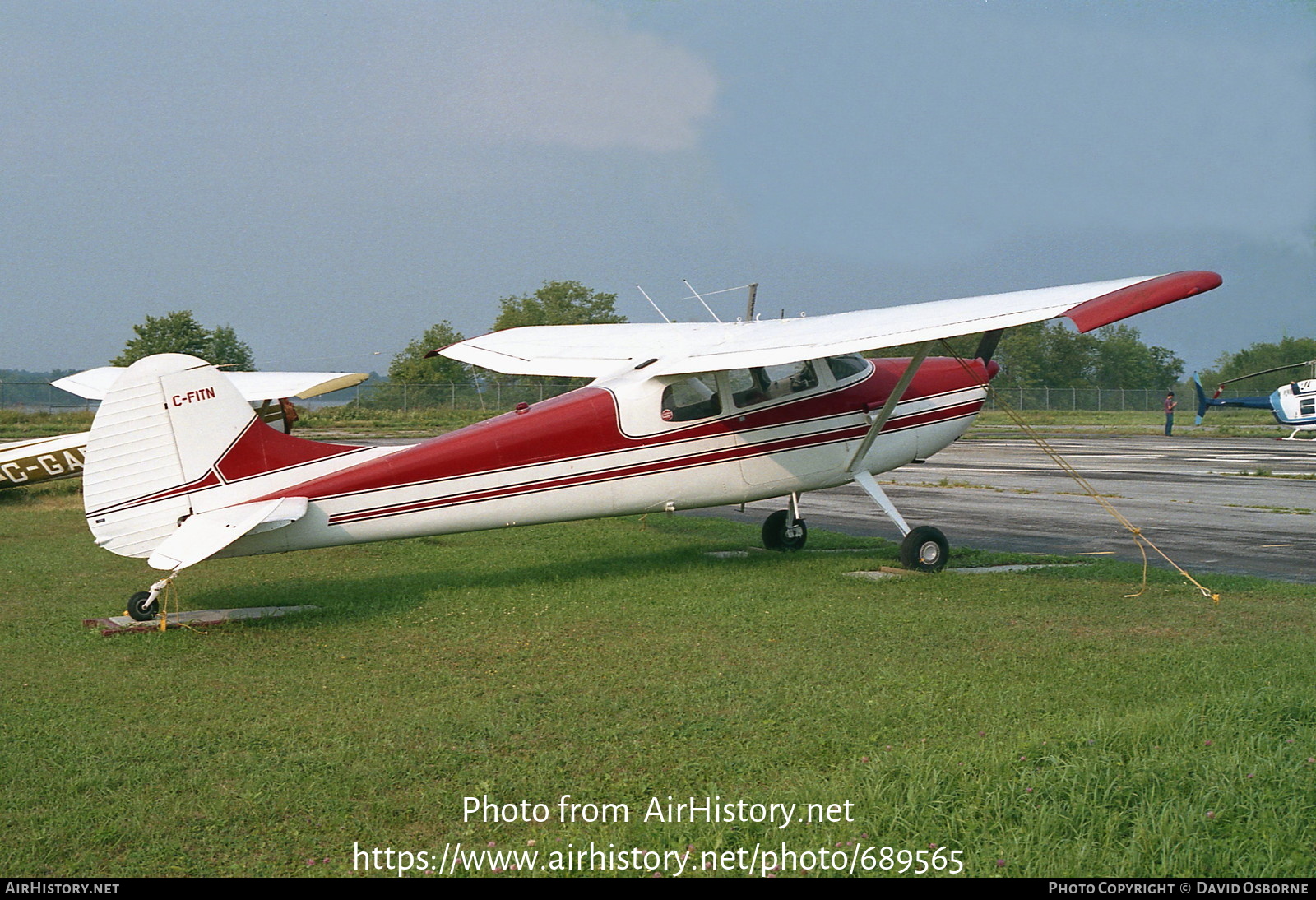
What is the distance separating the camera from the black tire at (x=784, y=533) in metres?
12.1

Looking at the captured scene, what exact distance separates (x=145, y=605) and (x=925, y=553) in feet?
23.7

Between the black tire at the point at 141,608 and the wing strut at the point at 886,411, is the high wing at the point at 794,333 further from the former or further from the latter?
the black tire at the point at 141,608

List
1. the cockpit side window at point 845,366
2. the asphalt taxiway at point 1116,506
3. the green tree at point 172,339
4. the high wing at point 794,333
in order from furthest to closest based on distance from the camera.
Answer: the green tree at point 172,339 < the asphalt taxiway at point 1116,506 < the cockpit side window at point 845,366 < the high wing at point 794,333

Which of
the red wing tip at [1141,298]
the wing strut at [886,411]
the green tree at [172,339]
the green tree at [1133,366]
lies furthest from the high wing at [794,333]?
the green tree at [1133,366]

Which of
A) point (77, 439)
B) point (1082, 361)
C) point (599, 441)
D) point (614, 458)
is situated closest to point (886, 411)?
point (614, 458)

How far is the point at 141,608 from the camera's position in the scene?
793 cm

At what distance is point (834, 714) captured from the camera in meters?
5.54

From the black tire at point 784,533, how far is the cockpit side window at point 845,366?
1.88 meters

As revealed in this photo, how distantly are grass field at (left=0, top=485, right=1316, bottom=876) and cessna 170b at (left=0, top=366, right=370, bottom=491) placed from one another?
18.1 feet

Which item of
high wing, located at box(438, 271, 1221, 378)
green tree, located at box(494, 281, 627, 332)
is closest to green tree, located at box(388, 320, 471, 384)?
green tree, located at box(494, 281, 627, 332)

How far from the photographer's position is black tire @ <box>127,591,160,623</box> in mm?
7934

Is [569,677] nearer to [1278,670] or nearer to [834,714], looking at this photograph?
[834,714]
